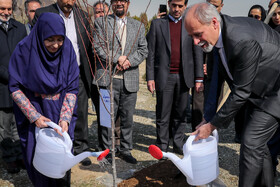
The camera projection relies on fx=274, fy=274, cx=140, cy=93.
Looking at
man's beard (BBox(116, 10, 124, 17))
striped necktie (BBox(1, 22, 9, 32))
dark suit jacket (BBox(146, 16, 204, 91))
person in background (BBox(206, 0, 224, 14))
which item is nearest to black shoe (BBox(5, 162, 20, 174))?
striped necktie (BBox(1, 22, 9, 32))

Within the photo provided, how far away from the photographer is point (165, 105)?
4059 millimetres

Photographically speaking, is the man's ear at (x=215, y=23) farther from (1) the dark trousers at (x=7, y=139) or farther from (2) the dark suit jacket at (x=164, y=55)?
(1) the dark trousers at (x=7, y=139)

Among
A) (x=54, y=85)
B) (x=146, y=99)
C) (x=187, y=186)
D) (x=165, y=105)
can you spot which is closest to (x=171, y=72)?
(x=165, y=105)

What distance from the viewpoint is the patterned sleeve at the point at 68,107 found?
2.64 m

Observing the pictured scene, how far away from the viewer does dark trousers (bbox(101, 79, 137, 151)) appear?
3809 millimetres

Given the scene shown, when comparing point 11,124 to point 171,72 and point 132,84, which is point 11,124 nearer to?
point 132,84

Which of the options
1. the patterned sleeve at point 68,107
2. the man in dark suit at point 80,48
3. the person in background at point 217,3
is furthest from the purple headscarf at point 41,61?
the person in background at point 217,3

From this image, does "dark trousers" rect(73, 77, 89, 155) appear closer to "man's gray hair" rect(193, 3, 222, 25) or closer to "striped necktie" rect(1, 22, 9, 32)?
"striped necktie" rect(1, 22, 9, 32)

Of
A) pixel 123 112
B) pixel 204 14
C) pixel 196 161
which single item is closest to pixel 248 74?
pixel 204 14

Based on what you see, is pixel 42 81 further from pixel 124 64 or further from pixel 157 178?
pixel 157 178

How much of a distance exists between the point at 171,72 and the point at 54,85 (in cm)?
194

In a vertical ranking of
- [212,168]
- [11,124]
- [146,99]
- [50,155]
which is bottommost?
[146,99]

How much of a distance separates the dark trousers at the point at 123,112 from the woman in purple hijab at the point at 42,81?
1098 mm

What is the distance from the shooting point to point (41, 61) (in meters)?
2.50
